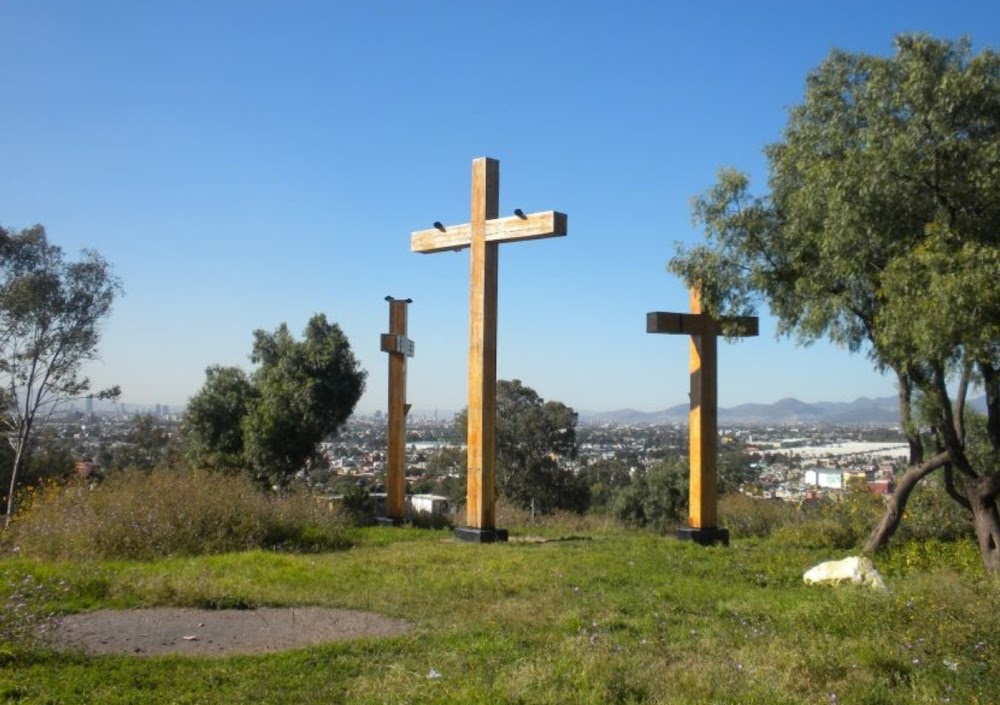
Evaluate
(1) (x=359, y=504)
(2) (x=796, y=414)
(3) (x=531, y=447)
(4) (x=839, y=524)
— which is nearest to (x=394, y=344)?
(1) (x=359, y=504)

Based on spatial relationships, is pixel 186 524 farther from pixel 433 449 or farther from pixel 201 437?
pixel 433 449

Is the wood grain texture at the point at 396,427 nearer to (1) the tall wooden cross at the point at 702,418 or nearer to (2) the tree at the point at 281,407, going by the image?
(2) the tree at the point at 281,407

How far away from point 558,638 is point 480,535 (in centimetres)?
589

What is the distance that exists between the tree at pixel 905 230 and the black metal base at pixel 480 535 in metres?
4.61

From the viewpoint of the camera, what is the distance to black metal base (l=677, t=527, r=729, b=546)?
1210 cm

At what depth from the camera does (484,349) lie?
40.2ft

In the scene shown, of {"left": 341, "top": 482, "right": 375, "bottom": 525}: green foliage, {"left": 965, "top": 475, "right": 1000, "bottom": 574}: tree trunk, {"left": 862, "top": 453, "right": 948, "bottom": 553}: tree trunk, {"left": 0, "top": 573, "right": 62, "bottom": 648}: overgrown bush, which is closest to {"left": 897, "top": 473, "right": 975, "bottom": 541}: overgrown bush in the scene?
{"left": 862, "top": 453, "right": 948, "bottom": 553}: tree trunk

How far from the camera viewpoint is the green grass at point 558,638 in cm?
502

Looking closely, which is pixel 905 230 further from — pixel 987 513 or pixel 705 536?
pixel 705 536

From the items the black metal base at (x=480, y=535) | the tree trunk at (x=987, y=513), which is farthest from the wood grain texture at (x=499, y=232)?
the tree trunk at (x=987, y=513)

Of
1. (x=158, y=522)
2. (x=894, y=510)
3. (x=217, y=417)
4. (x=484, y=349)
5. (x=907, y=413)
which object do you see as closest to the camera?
(x=907, y=413)

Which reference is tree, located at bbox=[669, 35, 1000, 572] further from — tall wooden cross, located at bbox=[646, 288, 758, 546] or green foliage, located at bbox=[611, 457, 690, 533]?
green foliage, located at bbox=[611, 457, 690, 533]

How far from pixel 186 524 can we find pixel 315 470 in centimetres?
953

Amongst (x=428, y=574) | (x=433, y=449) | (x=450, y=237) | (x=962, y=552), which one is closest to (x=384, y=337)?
(x=450, y=237)
